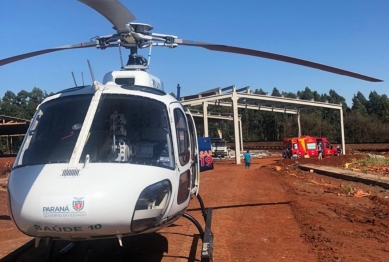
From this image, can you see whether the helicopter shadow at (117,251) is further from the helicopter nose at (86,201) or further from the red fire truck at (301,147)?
the red fire truck at (301,147)

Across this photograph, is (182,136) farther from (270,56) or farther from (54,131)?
(270,56)

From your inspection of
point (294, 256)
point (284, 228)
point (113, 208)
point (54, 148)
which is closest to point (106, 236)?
point (113, 208)

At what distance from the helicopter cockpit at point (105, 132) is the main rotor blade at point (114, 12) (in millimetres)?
1138

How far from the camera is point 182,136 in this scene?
614cm

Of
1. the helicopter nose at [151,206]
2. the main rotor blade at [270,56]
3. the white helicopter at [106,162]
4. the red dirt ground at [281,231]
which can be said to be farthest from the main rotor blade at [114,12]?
the red dirt ground at [281,231]

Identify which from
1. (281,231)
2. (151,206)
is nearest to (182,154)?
(151,206)

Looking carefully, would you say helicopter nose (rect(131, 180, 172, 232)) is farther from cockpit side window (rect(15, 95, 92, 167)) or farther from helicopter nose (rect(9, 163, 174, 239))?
cockpit side window (rect(15, 95, 92, 167))

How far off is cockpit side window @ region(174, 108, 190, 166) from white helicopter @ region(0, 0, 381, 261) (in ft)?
0.06

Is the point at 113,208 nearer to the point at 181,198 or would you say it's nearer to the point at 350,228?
the point at 181,198

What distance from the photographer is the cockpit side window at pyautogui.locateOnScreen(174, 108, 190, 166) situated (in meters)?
5.88

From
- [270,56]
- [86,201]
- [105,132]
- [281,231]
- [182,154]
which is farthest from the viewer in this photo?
[281,231]

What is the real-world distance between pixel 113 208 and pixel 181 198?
146 cm

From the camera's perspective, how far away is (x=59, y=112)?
5.75m

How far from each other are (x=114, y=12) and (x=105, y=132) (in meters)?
1.76
